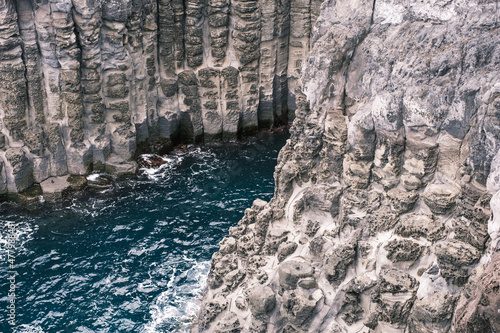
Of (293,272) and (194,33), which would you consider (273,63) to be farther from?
(293,272)

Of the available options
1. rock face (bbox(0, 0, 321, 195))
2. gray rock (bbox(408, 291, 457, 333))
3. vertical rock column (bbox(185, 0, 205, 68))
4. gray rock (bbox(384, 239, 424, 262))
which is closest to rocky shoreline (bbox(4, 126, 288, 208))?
rock face (bbox(0, 0, 321, 195))

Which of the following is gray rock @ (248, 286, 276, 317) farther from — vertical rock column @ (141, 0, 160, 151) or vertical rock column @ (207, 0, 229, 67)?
vertical rock column @ (207, 0, 229, 67)

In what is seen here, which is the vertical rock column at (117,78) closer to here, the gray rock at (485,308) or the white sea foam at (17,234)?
the white sea foam at (17,234)

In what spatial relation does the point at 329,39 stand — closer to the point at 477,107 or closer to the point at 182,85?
the point at 477,107

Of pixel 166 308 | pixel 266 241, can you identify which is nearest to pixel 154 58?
pixel 166 308

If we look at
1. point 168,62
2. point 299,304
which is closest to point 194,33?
point 168,62
